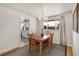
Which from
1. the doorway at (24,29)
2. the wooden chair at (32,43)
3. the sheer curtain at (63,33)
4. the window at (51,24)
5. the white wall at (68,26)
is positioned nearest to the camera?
the wooden chair at (32,43)

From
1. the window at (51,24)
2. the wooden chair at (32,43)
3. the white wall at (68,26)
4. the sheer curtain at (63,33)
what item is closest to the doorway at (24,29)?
the wooden chair at (32,43)

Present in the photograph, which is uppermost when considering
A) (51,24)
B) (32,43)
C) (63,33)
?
(51,24)

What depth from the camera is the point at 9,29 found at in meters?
4.00

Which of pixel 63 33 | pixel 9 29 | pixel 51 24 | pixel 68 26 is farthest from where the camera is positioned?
pixel 51 24

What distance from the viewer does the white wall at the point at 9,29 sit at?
11.9 ft

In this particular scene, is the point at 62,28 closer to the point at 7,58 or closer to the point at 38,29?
the point at 38,29

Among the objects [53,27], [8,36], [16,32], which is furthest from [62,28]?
[8,36]

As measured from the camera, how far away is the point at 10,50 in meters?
3.96

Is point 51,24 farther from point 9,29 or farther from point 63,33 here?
point 9,29

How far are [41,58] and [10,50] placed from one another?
8.99ft

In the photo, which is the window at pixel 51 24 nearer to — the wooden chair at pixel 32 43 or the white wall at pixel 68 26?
the white wall at pixel 68 26

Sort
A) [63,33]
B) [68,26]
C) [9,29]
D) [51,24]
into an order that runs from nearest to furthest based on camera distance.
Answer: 1. [9,29]
2. [68,26]
3. [63,33]
4. [51,24]

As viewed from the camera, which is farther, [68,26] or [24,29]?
[24,29]

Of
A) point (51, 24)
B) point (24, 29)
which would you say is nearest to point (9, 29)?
point (24, 29)
